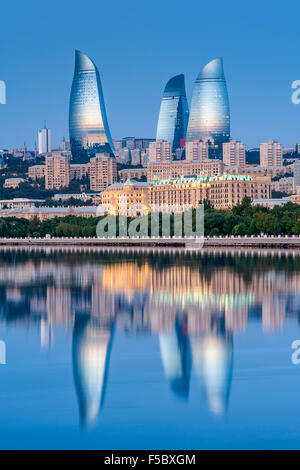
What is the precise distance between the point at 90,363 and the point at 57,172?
137 m

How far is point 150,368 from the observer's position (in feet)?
46.5

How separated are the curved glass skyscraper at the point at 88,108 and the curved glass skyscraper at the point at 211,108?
595 inches

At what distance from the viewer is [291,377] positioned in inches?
531

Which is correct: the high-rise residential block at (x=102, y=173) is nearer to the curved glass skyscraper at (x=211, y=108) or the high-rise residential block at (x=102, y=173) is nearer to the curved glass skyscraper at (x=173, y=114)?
the curved glass skyscraper at (x=211, y=108)

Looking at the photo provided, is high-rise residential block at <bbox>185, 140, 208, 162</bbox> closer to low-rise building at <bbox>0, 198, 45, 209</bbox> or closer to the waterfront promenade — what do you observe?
low-rise building at <bbox>0, 198, 45, 209</bbox>

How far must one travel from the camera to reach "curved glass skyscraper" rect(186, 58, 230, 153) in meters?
155

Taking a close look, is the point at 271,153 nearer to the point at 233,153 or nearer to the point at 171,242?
the point at 233,153

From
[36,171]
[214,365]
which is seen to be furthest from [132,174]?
[214,365]

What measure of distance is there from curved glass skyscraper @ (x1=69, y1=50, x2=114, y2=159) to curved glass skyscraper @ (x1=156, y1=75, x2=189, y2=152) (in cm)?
1027

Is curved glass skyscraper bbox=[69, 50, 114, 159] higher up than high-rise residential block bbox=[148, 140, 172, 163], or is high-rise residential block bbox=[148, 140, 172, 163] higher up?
curved glass skyscraper bbox=[69, 50, 114, 159]

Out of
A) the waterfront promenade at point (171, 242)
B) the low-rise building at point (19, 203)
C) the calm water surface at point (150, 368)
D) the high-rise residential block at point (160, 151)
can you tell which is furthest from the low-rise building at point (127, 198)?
the calm water surface at point (150, 368)

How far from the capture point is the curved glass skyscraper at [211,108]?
155m

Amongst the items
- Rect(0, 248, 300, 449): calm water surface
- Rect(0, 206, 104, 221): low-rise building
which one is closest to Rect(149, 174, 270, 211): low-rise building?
Rect(0, 206, 104, 221): low-rise building

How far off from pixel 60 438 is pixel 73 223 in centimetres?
7030
